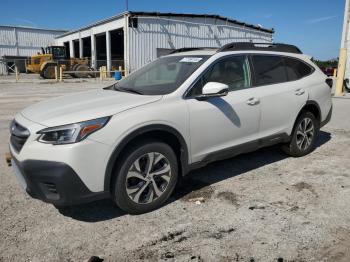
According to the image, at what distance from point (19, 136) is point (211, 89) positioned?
1.98m

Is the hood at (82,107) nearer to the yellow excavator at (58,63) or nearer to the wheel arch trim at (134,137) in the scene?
the wheel arch trim at (134,137)

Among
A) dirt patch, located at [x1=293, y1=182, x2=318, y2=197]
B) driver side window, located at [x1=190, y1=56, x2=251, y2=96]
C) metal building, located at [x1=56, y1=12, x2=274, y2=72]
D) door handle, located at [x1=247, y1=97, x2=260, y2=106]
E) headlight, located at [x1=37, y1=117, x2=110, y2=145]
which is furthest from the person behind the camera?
metal building, located at [x1=56, y1=12, x2=274, y2=72]

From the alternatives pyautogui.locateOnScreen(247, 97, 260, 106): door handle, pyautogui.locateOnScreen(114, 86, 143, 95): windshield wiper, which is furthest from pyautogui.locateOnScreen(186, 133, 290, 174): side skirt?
pyautogui.locateOnScreen(114, 86, 143, 95): windshield wiper

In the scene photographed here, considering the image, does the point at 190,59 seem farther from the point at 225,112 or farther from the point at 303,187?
the point at 303,187

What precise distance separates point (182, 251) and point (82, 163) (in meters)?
1.15

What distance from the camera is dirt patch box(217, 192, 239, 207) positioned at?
3907 mm

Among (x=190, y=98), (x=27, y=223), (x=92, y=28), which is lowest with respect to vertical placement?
(x=27, y=223)

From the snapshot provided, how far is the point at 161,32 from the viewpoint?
31.7 metres

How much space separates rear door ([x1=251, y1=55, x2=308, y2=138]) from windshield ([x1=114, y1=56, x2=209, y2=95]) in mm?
950

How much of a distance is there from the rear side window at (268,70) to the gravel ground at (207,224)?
129cm

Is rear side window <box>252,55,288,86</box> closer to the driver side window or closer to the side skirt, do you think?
the driver side window

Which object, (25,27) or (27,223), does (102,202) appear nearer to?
(27,223)

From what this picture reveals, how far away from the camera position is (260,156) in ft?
18.5

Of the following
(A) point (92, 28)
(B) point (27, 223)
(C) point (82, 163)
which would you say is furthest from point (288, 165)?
(A) point (92, 28)
